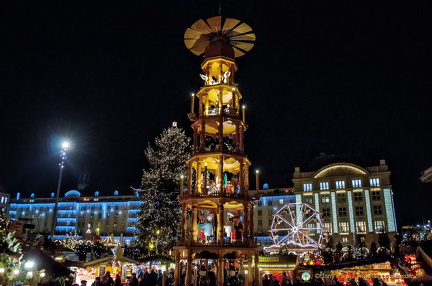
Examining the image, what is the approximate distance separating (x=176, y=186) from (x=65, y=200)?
237 ft

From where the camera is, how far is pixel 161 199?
3641 cm

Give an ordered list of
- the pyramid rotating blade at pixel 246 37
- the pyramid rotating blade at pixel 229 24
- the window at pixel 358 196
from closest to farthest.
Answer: the pyramid rotating blade at pixel 229 24, the pyramid rotating blade at pixel 246 37, the window at pixel 358 196

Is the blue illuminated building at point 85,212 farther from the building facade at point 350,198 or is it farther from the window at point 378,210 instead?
the window at point 378,210

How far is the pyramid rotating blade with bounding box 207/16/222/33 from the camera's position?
78.0 ft

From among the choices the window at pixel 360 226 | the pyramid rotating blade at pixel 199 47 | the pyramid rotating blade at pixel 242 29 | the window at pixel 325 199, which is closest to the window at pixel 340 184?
the window at pixel 325 199

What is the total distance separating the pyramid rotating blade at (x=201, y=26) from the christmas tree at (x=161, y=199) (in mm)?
14914

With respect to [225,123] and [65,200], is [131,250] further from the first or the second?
[65,200]

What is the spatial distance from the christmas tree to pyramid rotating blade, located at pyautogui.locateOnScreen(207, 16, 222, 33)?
15189mm

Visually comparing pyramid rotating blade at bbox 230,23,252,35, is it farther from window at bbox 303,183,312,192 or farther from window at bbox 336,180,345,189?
window at bbox 303,183,312,192

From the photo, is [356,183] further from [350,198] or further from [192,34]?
[192,34]

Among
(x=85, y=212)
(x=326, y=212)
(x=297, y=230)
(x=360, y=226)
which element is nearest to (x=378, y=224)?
(x=360, y=226)

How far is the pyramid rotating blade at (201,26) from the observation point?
2425 cm

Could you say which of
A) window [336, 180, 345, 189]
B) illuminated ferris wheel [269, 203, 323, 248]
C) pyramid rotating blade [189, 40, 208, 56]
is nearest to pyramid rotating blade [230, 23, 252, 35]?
pyramid rotating blade [189, 40, 208, 56]

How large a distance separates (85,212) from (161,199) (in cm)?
6861
